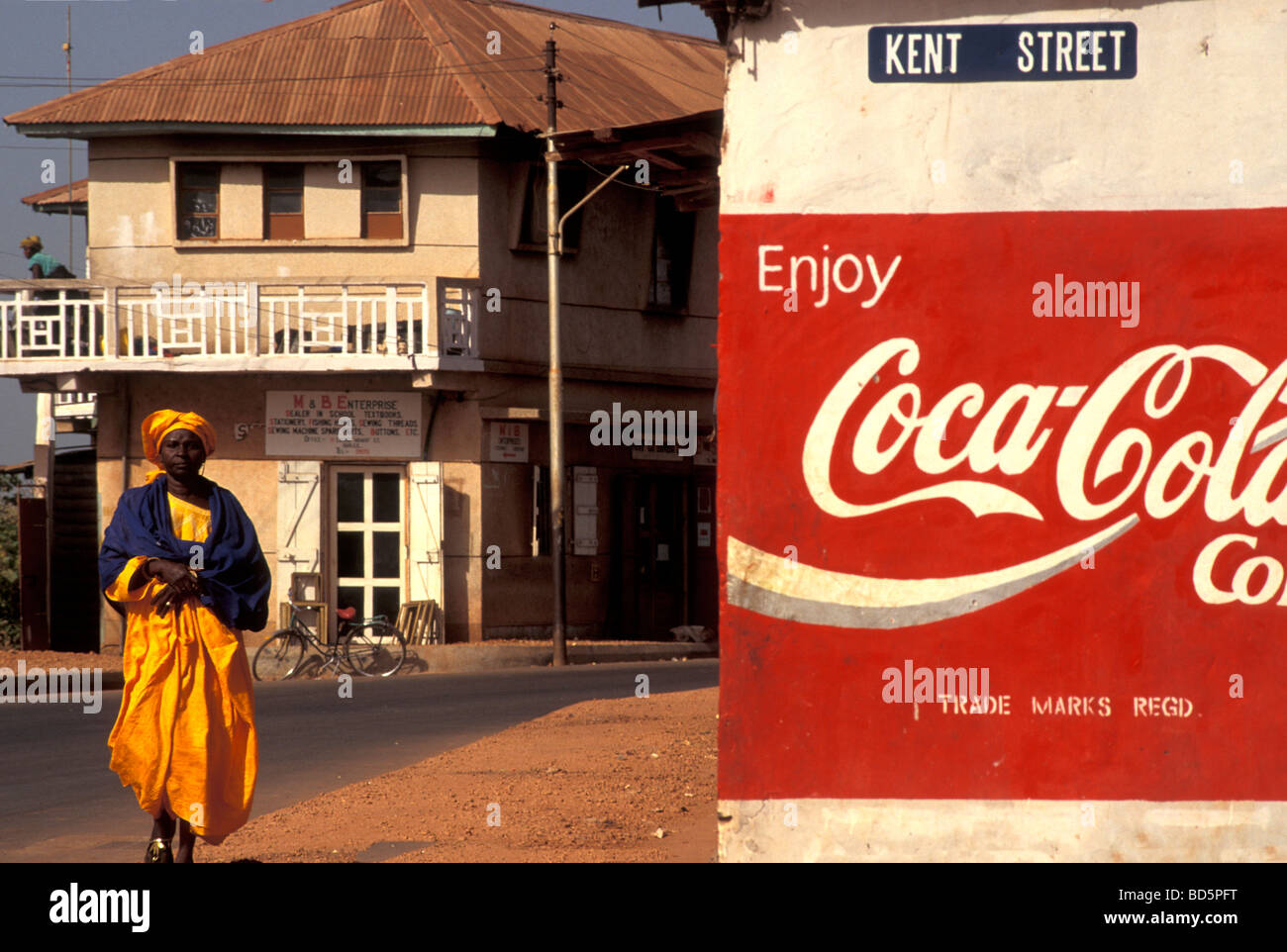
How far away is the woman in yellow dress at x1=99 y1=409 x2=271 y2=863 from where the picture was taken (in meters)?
6.70

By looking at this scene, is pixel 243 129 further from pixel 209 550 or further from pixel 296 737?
pixel 209 550

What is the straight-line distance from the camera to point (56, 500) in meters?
24.5

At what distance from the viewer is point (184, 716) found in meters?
6.75

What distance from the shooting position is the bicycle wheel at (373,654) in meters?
20.9

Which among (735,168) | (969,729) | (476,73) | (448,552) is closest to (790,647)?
(969,729)

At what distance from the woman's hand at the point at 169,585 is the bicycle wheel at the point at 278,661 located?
14053 mm

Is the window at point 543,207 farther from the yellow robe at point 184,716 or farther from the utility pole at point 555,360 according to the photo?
the yellow robe at point 184,716

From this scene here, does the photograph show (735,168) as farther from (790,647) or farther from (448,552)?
(448,552)

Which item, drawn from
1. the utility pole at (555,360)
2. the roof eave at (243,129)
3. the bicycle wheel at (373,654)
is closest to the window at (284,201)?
the roof eave at (243,129)

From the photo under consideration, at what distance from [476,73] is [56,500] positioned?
9.30 metres

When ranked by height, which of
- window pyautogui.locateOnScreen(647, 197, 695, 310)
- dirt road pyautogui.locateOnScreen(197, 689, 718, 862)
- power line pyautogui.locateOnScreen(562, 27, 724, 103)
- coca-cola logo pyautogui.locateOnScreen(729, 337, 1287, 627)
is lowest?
dirt road pyautogui.locateOnScreen(197, 689, 718, 862)

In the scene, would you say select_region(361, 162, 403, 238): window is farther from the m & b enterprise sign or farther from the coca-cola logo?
the coca-cola logo

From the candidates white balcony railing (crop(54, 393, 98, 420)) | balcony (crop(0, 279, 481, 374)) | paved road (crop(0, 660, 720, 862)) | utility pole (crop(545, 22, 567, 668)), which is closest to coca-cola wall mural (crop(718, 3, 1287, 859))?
paved road (crop(0, 660, 720, 862))

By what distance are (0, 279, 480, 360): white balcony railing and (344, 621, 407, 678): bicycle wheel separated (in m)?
3.96
